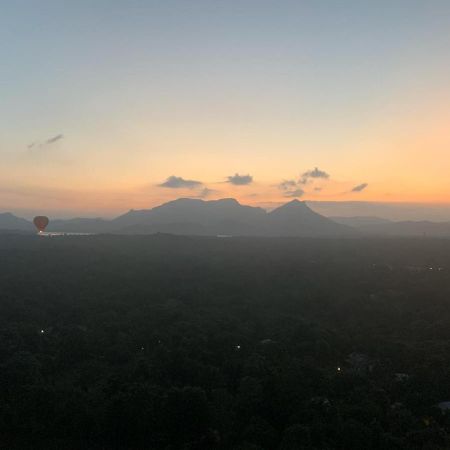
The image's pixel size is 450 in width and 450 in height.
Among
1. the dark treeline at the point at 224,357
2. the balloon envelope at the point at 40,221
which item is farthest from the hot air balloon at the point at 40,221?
the dark treeline at the point at 224,357

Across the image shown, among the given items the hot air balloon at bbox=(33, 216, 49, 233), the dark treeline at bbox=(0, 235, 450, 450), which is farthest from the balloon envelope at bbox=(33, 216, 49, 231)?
the dark treeline at bbox=(0, 235, 450, 450)

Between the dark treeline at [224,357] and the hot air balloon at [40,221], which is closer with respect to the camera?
the dark treeline at [224,357]

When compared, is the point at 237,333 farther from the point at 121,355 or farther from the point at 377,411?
the point at 377,411

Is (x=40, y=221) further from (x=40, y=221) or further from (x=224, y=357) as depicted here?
(x=224, y=357)

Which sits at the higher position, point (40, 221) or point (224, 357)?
point (40, 221)

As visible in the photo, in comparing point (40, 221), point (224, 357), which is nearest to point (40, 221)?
point (40, 221)

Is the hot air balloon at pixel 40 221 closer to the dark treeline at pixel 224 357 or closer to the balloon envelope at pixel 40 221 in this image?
the balloon envelope at pixel 40 221

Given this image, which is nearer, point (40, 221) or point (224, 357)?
point (224, 357)

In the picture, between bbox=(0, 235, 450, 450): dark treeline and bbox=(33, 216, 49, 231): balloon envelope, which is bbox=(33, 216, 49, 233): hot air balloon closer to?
bbox=(33, 216, 49, 231): balloon envelope
